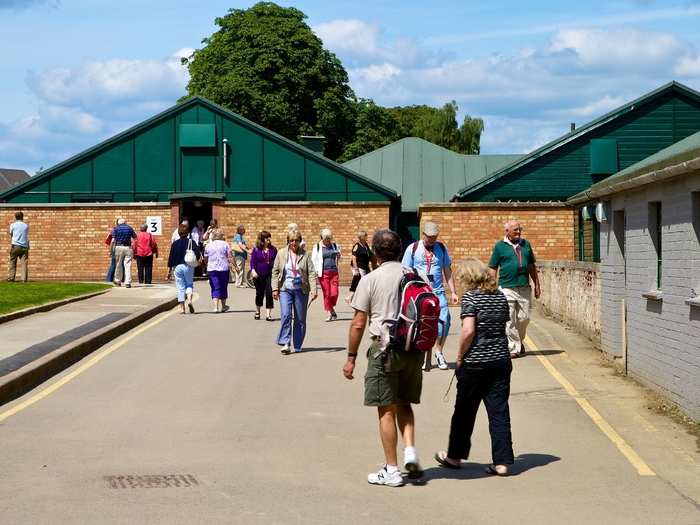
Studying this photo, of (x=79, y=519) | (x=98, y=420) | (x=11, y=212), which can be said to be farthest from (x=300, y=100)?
(x=79, y=519)

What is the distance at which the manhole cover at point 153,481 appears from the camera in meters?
8.07

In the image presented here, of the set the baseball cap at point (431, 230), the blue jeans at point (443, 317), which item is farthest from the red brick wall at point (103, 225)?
the baseball cap at point (431, 230)

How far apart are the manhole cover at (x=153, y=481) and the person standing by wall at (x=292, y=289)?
8.32 meters

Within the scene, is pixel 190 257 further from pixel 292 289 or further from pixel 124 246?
pixel 124 246

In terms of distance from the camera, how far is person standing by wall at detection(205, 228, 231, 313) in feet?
77.0

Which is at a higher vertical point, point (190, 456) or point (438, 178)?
point (438, 178)

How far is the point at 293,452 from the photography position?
9422mm

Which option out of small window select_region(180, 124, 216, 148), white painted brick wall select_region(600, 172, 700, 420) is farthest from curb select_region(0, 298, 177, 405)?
small window select_region(180, 124, 216, 148)

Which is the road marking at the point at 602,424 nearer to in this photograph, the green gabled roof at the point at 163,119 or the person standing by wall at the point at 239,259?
the person standing by wall at the point at 239,259

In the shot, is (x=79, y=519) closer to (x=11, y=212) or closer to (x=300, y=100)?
(x=11, y=212)

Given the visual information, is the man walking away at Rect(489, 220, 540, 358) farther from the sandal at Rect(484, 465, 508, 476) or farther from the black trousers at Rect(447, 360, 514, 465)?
the sandal at Rect(484, 465, 508, 476)

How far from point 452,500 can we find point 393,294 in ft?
4.81

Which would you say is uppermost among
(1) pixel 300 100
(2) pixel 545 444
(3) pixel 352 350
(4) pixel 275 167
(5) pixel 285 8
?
(5) pixel 285 8

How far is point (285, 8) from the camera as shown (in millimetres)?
63500
